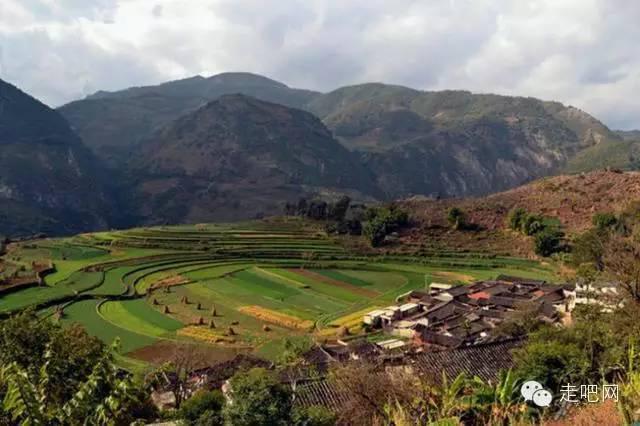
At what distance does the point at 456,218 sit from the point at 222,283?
40333 mm

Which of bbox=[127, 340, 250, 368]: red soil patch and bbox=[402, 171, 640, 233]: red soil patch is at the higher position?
bbox=[402, 171, 640, 233]: red soil patch

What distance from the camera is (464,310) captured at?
1841 inches

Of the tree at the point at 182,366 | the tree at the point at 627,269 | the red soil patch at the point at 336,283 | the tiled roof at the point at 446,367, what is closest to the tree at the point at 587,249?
the red soil patch at the point at 336,283

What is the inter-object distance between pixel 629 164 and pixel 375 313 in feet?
542

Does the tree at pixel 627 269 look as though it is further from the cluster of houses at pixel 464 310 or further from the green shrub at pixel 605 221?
the green shrub at pixel 605 221

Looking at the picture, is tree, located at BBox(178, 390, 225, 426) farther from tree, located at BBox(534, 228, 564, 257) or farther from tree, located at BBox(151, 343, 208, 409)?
tree, located at BBox(534, 228, 564, 257)

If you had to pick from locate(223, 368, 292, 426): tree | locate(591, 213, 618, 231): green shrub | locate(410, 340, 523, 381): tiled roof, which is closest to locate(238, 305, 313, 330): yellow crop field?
locate(410, 340, 523, 381): tiled roof

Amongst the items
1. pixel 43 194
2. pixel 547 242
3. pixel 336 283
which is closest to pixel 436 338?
pixel 336 283

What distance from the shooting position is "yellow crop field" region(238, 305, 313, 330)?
1763 inches

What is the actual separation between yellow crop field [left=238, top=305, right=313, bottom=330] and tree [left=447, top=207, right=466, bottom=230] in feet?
139

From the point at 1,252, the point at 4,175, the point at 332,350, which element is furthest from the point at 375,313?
the point at 4,175

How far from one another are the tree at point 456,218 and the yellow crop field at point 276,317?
4230 centimetres

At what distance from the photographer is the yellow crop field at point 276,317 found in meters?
44.8

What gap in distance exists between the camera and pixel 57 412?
7.52m
